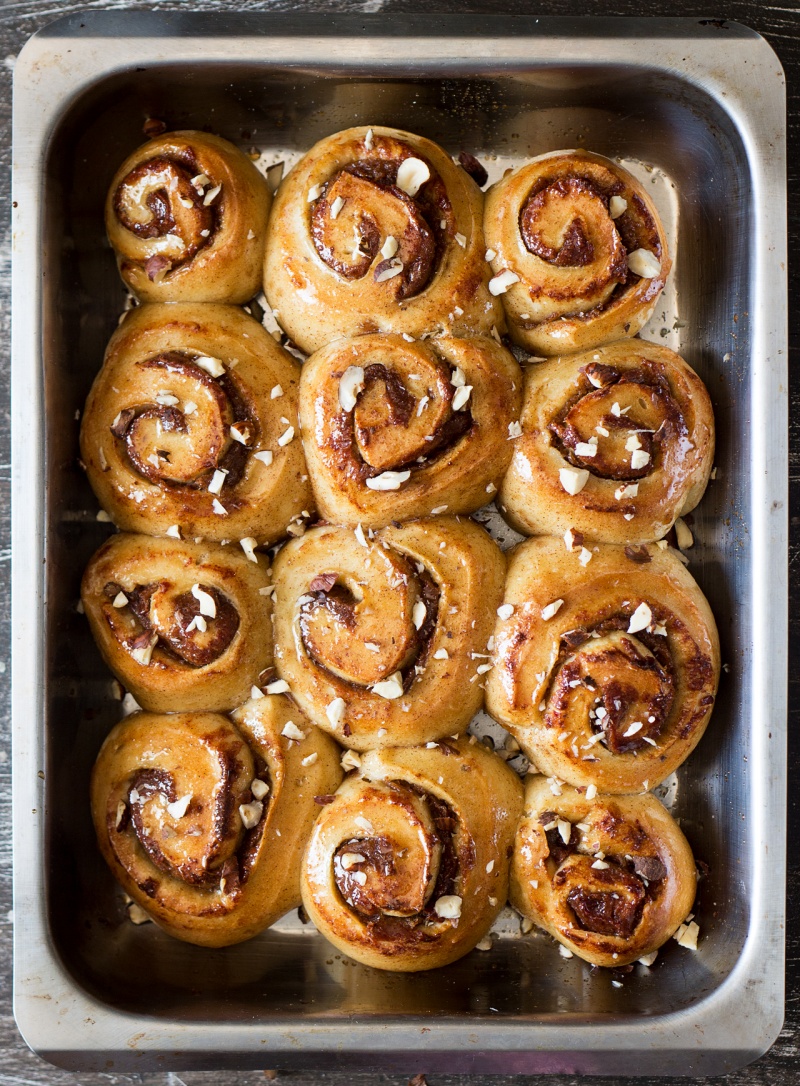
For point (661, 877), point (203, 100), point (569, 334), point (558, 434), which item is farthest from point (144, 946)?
point (203, 100)

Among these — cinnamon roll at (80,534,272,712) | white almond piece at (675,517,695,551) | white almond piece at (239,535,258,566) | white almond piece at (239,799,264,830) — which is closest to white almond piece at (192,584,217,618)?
cinnamon roll at (80,534,272,712)

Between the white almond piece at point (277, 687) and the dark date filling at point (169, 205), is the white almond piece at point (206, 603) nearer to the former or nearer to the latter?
the white almond piece at point (277, 687)

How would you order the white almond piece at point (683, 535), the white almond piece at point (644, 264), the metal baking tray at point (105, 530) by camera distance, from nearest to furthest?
1. the metal baking tray at point (105, 530)
2. the white almond piece at point (644, 264)
3. the white almond piece at point (683, 535)

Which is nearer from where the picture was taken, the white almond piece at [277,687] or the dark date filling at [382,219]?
the dark date filling at [382,219]

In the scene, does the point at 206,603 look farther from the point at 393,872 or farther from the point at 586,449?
the point at 586,449

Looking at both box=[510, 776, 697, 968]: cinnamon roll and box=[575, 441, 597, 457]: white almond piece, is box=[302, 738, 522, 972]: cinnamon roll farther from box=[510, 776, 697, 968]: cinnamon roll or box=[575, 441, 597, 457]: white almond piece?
box=[575, 441, 597, 457]: white almond piece

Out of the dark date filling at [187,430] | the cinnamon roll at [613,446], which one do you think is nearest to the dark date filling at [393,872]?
the cinnamon roll at [613,446]

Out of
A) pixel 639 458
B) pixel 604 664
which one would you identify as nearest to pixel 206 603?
pixel 604 664
